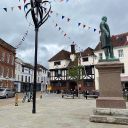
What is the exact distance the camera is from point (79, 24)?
1192 centimetres

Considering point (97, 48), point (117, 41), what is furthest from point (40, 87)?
point (117, 41)

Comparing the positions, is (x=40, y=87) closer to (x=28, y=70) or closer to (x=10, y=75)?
(x=28, y=70)

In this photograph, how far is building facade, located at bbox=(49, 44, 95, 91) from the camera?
32147mm

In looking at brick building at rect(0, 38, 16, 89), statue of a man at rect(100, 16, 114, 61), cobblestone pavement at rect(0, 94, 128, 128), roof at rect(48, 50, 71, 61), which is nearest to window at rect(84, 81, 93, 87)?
roof at rect(48, 50, 71, 61)

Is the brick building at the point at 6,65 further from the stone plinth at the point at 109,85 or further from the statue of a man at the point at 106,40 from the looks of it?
the stone plinth at the point at 109,85

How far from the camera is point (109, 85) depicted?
21.4ft

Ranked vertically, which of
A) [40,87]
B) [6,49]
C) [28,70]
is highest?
[6,49]

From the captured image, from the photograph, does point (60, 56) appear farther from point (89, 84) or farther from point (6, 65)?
point (6, 65)

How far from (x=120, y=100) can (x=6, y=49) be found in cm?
2926

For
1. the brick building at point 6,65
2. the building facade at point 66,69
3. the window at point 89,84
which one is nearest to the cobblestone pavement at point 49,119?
the brick building at point 6,65

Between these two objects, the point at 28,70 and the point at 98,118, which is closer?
the point at 98,118

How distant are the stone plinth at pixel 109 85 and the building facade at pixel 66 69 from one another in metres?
25.0

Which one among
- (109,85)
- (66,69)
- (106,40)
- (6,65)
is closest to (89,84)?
(66,69)

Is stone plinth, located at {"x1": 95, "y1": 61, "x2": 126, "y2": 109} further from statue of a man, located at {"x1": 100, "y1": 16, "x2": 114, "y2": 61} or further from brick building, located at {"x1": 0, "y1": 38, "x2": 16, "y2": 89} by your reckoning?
brick building, located at {"x1": 0, "y1": 38, "x2": 16, "y2": 89}
